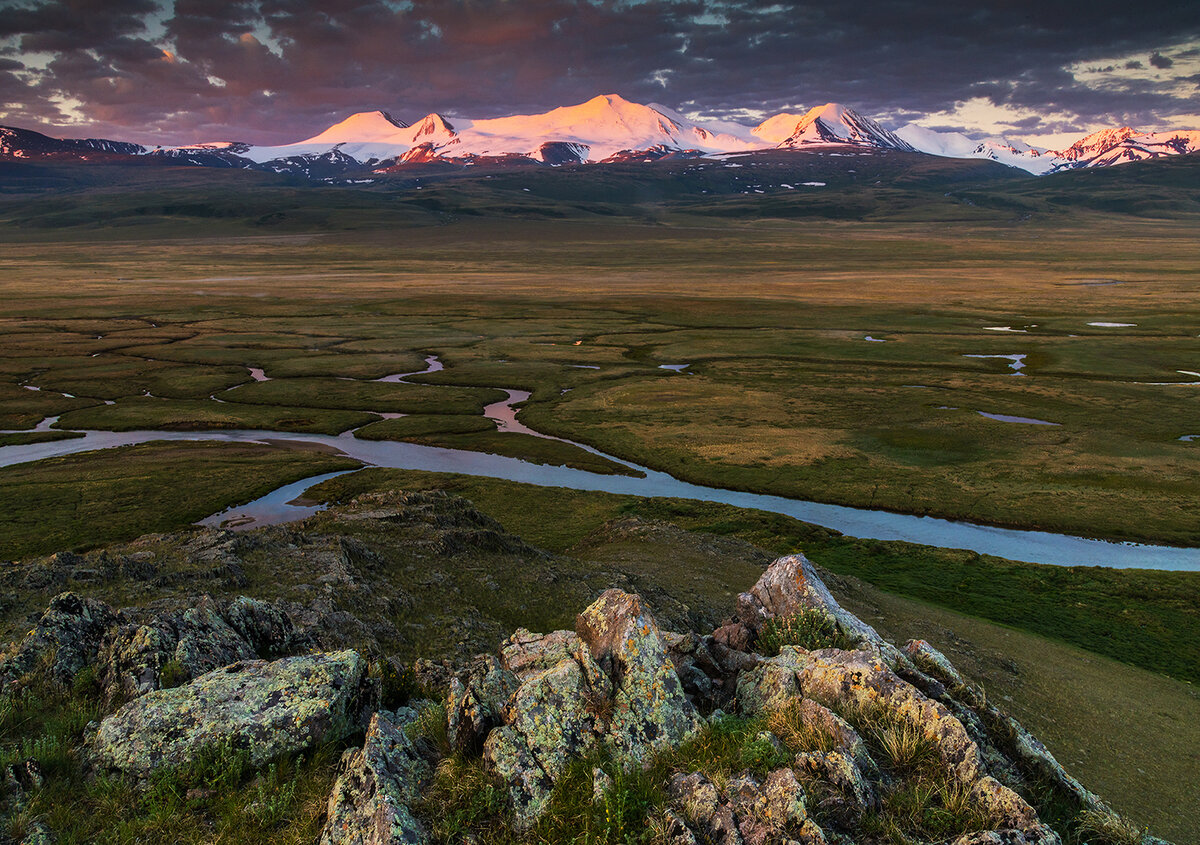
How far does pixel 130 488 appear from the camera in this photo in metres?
50.6

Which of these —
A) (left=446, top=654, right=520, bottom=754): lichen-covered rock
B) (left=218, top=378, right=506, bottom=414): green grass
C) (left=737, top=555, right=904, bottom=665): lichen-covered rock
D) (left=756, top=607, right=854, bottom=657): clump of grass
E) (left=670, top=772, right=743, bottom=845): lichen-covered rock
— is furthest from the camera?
(left=218, top=378, right=506, bottom=414): green grass

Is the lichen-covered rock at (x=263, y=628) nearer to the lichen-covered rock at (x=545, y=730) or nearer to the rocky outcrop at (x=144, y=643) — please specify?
the rocky outcrop at (x=144, y=643)

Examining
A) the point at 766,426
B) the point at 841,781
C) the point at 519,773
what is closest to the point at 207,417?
the point at 766,426

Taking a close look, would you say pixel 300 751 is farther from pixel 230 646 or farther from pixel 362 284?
pixel 362 284

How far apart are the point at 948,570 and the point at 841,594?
A: 11.8 m

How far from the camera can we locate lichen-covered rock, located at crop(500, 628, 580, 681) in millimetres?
13303

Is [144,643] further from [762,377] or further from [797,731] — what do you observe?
[762,377]

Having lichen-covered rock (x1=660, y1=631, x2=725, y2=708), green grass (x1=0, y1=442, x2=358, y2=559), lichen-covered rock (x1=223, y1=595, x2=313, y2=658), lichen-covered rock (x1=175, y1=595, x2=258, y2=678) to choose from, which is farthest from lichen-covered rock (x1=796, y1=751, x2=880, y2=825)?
green grass (x1=0, y1=442, x2=358, y2=559)

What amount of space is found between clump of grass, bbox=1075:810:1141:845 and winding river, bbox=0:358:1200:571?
34.5 m

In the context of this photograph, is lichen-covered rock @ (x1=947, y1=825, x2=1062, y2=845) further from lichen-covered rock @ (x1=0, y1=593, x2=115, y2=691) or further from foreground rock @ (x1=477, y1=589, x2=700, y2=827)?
lichen-covered rock @ (x1=0, y1=593, x2=115, y2=691)

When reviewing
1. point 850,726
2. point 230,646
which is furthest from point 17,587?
point 850,726

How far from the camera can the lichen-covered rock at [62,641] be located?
13680mm

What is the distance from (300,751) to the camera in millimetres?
11578

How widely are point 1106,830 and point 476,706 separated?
9826mm
